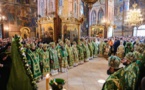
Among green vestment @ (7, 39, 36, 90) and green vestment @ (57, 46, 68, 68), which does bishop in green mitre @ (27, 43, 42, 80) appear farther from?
green vestment @ (7, 39, 36, 90)

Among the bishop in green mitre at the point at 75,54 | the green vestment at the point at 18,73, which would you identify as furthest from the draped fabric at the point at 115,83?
the bishop in green mitre at the point at 75,54

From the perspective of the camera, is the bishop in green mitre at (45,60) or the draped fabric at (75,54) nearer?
the bishop in green mitre at (45,60)

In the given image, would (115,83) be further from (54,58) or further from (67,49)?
(67,49)

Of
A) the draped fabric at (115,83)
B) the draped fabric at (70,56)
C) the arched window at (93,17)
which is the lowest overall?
the draped fabric at (70,56)

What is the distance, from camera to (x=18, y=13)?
61.0 ft

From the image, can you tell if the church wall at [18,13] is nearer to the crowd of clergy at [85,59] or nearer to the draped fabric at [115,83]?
the crowd of clergy at [85,59]

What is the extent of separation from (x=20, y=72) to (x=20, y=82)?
0.59ft

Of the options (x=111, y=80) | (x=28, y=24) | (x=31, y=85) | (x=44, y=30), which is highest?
(x=28, y=24)

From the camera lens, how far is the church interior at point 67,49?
2221 millimetres

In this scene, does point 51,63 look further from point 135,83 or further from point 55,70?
point 135,83

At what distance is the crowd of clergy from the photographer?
1915 mm

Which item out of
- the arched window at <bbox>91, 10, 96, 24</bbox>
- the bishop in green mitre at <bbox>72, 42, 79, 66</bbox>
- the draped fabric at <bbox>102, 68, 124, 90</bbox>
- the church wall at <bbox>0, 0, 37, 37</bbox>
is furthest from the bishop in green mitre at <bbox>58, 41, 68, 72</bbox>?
the arched window at <bbox>91, 10, 96, 24</bbox>

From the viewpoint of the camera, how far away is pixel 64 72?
21.1 feet

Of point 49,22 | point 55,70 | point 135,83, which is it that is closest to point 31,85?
point 135,83
